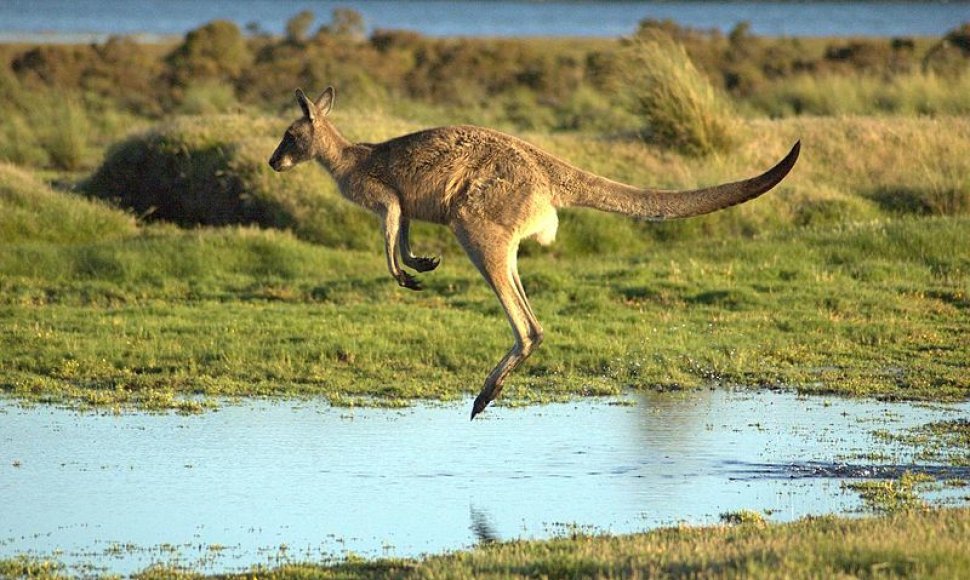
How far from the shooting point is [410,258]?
9961 millimetres

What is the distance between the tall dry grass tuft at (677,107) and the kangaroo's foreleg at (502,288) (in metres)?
11.2

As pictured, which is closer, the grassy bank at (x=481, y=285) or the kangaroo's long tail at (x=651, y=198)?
the kangaroo's long tail at (x=651, y=198)

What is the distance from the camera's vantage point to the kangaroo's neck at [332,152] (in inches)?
398

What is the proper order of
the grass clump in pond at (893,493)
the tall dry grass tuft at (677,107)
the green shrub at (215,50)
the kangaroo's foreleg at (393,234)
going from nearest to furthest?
1. the grass clump in pond at (893,493)
2. the kangaroo's foreleg at (393,234)
3. the tall dry grass tuft at (677,107)
4. the green shrub at (215,50)

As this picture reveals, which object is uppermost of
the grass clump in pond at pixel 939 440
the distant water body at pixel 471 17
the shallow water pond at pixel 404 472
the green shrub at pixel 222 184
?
the distant water body at pixel 471 17

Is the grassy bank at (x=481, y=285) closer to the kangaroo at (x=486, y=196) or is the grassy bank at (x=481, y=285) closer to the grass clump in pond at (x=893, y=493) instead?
the kangaroo at (x=486, y=196)

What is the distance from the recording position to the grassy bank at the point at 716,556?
6117 mm

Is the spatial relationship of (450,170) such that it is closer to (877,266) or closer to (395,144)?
(395,144)

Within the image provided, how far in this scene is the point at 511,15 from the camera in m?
136

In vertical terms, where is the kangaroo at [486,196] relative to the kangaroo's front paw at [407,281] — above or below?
above

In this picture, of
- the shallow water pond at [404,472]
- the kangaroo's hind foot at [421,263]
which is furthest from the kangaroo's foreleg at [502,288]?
the shallow water pond at [404,472]

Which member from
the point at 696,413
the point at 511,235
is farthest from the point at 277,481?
the point at 696,413

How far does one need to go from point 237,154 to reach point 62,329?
6.49 m

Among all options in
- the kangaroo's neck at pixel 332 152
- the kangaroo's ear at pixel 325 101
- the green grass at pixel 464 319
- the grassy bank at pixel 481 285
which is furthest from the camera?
the grassy bank at pixel 481 285
